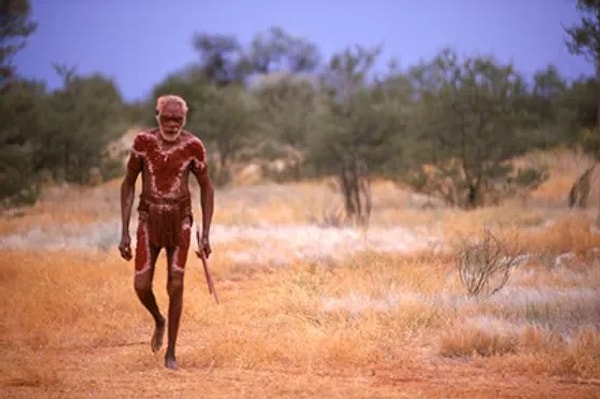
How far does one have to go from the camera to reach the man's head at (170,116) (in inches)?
261

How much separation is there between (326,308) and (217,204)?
16077 mm

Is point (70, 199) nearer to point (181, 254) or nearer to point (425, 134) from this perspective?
point (425, 134)

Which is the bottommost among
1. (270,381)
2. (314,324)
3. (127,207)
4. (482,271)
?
(270,381)

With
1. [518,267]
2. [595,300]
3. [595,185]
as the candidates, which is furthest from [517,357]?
[595,185]

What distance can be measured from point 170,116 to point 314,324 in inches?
104

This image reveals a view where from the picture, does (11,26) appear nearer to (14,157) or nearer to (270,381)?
(14,157)

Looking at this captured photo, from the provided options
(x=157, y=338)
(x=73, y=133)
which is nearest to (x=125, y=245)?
(x=157, y=338)

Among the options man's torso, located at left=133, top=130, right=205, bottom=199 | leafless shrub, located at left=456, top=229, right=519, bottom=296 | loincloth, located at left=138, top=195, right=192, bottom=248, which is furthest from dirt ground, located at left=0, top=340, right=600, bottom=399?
leafless shrub, located at left=456, top=229, right=519, bottom=296

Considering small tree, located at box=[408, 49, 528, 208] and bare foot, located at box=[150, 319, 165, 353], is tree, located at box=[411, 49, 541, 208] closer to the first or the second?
small tree, located at box=[408, 49, 528, 208]

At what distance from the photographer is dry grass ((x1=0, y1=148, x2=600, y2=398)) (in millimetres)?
6020

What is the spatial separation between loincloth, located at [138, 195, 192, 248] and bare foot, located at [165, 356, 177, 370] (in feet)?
3.17

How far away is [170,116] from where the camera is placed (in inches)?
261

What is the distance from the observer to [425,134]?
2312cm

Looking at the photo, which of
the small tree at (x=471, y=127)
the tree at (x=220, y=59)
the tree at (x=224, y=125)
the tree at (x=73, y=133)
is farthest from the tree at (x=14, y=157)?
the tree at (x=220, y=59)
